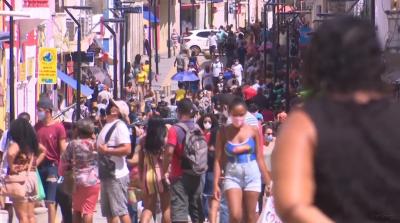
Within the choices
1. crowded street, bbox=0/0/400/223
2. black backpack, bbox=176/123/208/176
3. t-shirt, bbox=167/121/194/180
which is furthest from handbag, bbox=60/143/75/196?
black backpack, bbox=176/123/208/176

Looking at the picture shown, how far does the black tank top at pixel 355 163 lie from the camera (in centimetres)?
441

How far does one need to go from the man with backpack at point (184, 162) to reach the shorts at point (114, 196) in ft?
1.81

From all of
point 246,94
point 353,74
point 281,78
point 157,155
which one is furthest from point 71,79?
point 353,74

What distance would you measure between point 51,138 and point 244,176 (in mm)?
2642

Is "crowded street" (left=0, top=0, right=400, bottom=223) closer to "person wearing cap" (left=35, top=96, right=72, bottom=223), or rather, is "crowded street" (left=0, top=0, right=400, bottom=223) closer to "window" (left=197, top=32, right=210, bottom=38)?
"person wearing cap" (left=35, top=96, right=72, bottom=223)

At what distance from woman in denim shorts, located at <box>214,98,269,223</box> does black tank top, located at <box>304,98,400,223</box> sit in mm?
7637

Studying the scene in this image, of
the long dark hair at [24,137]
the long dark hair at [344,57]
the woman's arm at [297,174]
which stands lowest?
the long dark hair at [24,137]

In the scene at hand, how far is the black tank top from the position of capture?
4.41m

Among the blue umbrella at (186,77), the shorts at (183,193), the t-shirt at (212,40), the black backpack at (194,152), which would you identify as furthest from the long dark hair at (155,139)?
the t-shirt at (212,40)

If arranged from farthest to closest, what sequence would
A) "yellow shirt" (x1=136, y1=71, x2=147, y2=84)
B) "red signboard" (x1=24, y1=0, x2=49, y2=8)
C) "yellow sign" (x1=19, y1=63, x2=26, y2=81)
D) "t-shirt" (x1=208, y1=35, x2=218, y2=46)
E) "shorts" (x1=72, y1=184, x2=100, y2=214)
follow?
"t-shirt" (x1=208, y1=35, x2=218, y2=46)
"yellow shirt" (x1=136, y1=71, x2=147, y2=84)
"yellow sign" (x1=19, y1=63, x2=26, y2=81)
"red signboard" (x1=24, y1=0, x2=49, y2=8)
"shorts" (x1=72, y1=184, x2=100, y2=214)

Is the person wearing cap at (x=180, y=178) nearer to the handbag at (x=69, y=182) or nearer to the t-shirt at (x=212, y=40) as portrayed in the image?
the handbag at (x=69, y=182)

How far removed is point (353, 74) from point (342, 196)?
434 millimetres

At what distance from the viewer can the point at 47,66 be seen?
31141 millimetres

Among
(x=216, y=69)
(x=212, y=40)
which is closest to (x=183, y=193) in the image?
(x=216, y=69)
